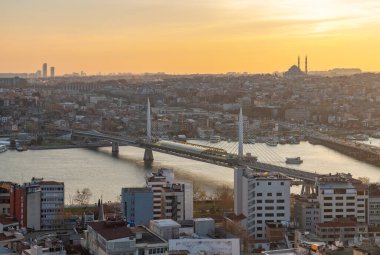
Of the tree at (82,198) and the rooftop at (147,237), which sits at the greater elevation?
the rooftop at (147,237)

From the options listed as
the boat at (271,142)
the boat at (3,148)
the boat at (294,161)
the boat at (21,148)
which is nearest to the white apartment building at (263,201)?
the boat at (294,161)

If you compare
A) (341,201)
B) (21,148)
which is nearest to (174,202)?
(341,201)

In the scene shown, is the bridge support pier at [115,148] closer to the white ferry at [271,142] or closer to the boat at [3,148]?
the boat at [3,148]

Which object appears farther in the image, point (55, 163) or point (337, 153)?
point (337, 153)

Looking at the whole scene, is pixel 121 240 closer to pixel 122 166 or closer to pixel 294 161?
pixel 122 166

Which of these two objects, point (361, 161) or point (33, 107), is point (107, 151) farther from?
point (33, 107)

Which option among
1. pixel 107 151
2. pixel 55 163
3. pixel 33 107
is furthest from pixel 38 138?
pixel 33 107

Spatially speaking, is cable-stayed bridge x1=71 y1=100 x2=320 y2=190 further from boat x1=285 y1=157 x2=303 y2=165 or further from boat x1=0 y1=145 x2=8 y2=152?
boat x1=0 y1=145 x2=8 y2=152
